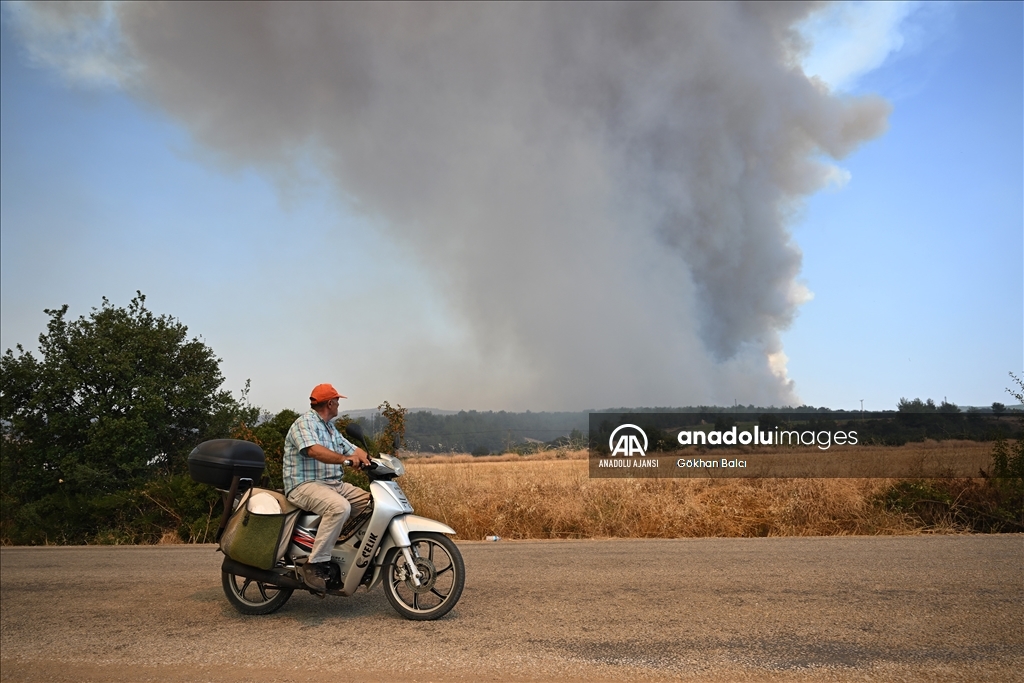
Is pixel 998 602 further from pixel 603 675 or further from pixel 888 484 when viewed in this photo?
pixel 888 484

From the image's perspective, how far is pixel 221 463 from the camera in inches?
269

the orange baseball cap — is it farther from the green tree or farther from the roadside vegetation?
the green tree

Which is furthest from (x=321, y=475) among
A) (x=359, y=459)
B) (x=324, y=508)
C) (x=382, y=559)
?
(x=382, y=559)

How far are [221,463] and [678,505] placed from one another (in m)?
8.42

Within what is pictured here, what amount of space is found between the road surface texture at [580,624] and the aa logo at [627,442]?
7.49 meters

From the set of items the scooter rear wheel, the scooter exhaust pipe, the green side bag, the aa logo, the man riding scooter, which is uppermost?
the aa logo

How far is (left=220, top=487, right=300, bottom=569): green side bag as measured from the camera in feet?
21.5

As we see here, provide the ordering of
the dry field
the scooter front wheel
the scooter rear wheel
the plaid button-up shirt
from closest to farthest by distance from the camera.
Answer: the scooter front wheel
the plaid button-up shirt
the scooter rear wheel
the dry field

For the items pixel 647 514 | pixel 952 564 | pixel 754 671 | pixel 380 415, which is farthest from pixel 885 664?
pixel 380 415

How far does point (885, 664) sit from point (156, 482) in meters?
13.3

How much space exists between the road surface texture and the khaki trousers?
24.1 inches

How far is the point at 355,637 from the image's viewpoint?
5.89 m

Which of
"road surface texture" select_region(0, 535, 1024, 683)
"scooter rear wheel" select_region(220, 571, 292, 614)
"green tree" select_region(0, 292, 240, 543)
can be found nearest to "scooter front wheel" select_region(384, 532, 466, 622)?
"road surface texture" select_region(0, 535, 1024, 683)

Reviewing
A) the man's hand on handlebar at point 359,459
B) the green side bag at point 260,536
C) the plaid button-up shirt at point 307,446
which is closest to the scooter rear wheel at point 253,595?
the green side bag at point 260,536
